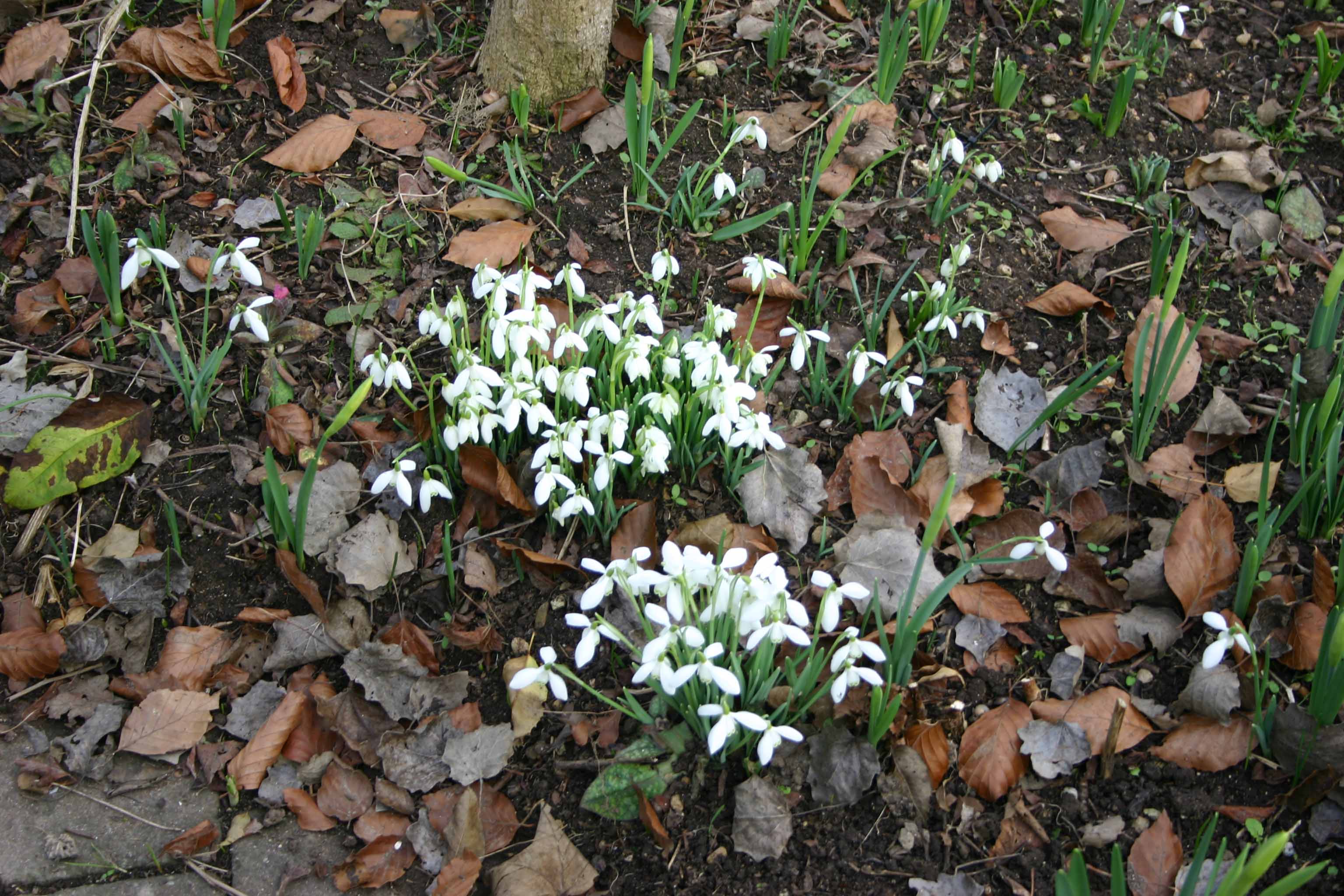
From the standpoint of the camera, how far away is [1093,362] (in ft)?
8.88

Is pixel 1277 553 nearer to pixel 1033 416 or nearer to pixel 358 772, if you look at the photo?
pixel 1033 416

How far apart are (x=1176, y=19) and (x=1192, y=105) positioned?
26 centimetres

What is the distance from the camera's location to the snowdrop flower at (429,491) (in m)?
2.16

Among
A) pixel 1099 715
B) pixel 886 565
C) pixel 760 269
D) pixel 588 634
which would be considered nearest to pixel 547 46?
pixel 760 269

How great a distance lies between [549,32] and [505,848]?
2147 mm

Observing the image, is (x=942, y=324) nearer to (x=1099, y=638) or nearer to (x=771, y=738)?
(x=1099, y=638)

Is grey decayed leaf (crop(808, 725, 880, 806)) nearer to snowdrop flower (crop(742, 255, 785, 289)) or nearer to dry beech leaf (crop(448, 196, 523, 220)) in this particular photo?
snowdrop flower (crop(742, 255, 785, 289))

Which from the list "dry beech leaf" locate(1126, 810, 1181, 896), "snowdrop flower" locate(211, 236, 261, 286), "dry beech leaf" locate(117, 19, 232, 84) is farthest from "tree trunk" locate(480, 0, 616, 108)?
"dry beech leaf" locate(1126, 810, 1181, 896)

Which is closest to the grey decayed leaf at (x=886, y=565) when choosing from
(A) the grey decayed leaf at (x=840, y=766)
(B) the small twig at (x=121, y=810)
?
(A) the grey decayed leaf at (x=840, y=766)

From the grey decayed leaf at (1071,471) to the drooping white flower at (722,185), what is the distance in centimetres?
103

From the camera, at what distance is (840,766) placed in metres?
1.96

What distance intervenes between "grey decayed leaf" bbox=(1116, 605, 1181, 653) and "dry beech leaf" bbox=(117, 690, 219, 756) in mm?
1820

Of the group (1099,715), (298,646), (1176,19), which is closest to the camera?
(1099,715)

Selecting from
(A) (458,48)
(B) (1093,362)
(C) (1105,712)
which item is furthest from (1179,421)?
(A) (458,48)
